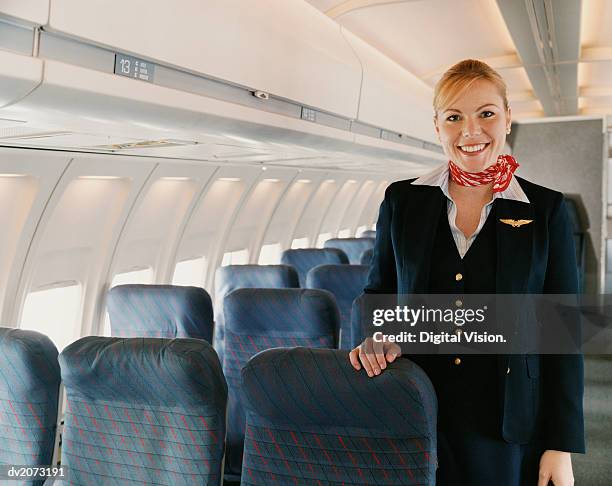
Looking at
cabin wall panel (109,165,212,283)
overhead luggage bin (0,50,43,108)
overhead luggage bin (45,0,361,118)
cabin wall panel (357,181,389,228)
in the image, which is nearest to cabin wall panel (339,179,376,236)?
cabin wall panel (357,181,389,228)

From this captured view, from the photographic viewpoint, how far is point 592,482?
4.40 metres

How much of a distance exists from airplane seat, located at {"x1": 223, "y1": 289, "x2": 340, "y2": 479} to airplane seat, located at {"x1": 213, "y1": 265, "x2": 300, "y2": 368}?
0.89 m

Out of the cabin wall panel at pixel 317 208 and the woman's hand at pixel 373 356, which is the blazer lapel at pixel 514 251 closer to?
the woman's hand at pixel 373 356

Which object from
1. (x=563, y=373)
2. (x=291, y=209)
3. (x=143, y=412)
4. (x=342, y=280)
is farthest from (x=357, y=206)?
(x=563, y=373)

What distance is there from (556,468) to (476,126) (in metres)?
0.98

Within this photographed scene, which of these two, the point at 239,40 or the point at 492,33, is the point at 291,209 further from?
the point at 239,40

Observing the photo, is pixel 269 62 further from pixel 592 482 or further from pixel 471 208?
pixel 592 482

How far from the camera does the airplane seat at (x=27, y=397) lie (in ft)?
7.59

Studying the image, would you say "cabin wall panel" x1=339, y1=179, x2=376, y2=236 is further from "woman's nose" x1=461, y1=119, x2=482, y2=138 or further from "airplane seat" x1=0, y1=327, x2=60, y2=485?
"woman's nose" x1=461, y1=119, x2=482, y2=138

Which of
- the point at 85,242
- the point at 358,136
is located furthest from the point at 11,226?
the point at 358,136

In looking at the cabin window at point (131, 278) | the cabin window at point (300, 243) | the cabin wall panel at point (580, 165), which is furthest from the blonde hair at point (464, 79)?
the cabin wall panel at point (580, 165)

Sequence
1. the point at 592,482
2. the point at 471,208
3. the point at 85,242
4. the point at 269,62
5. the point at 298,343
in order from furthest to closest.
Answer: the point at 85,242 < the point at 592,482 < the point at 298,343 < the point at 269,62 < the point at 471,208

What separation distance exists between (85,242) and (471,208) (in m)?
3.46

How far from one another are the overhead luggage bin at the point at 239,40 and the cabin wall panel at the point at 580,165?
6964 millimetres
